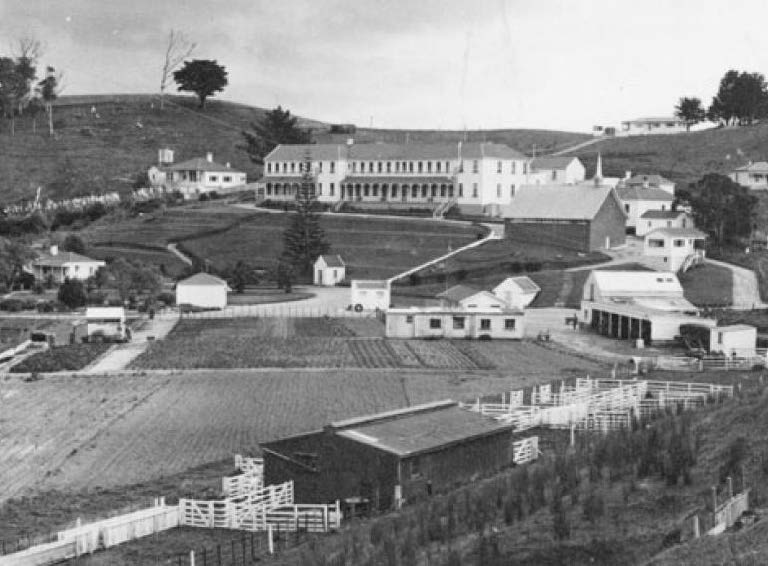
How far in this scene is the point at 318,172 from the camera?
8244cm

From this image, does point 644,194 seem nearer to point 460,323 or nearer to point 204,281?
point 460,323

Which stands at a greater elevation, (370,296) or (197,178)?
(197,178)

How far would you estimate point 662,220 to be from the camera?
6588 centimetres

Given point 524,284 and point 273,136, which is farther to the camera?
point 273,136

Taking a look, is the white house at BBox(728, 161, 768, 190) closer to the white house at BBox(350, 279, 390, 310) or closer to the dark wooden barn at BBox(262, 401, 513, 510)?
the white house at BBox(350, 279, 390, 310)

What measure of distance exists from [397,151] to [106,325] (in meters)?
39.4

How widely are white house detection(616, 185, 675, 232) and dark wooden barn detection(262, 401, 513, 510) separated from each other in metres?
48.1

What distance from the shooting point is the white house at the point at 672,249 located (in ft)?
187

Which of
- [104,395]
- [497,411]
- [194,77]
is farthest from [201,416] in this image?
[194,77]

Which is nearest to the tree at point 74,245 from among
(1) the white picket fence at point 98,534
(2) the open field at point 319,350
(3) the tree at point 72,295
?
(3) the tree at point 72,295

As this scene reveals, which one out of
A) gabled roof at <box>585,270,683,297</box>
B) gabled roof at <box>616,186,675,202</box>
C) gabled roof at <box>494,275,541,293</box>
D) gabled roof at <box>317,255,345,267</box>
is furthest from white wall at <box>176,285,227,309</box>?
gabled roof at <box>616,186,675,202</box>

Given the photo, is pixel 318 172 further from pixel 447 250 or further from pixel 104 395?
pixel 104 395

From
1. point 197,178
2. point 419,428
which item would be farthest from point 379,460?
point 197,178

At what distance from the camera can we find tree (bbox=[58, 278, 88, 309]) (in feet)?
170
